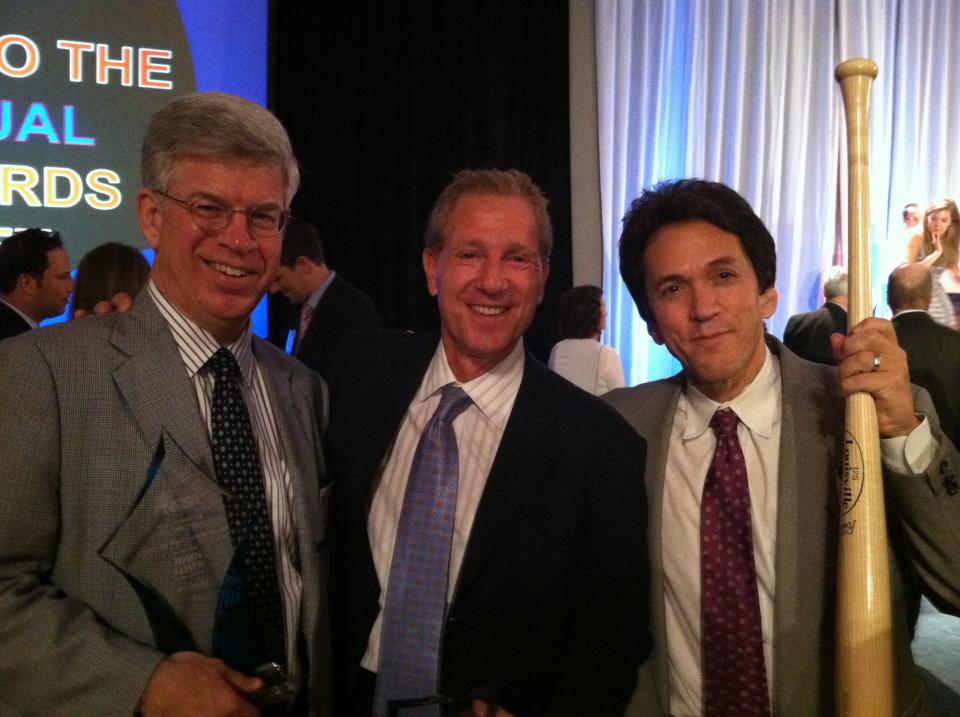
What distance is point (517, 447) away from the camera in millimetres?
1425

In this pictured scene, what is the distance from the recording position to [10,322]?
3.12 meters

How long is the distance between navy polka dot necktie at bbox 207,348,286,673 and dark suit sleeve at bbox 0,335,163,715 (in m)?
0.13

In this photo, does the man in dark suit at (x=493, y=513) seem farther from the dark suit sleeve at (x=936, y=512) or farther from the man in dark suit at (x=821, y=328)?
the man in dark suit at (x=821, y=328)

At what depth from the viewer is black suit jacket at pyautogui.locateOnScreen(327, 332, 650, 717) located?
135cm

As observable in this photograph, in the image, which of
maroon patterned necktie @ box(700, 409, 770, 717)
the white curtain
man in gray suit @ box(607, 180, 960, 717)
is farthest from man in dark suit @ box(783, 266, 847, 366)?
maroon patterned necktie @ box(700, 409, 770, 717)

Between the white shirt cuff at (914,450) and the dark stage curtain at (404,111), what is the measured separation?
4374 mm

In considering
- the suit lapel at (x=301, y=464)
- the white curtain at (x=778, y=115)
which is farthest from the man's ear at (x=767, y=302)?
the white curtain at (x=778, y=115)

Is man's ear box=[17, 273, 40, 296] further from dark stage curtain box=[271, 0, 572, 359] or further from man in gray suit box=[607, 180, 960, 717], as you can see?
man in gray suit box=[607, 180, 960, 717]

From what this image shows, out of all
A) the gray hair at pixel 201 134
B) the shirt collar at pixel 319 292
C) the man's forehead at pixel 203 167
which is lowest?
the shirt collar at pixel 319 292

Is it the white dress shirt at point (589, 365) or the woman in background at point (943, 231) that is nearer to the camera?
the white dress shirt at point (589, 365)

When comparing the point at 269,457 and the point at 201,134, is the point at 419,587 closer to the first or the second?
the point at 269,457

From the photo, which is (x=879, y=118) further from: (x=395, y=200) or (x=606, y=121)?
(x=395, y=200)

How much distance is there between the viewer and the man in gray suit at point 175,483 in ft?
3.31

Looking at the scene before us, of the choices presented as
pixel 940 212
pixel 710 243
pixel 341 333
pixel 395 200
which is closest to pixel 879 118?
pixel 940 212
